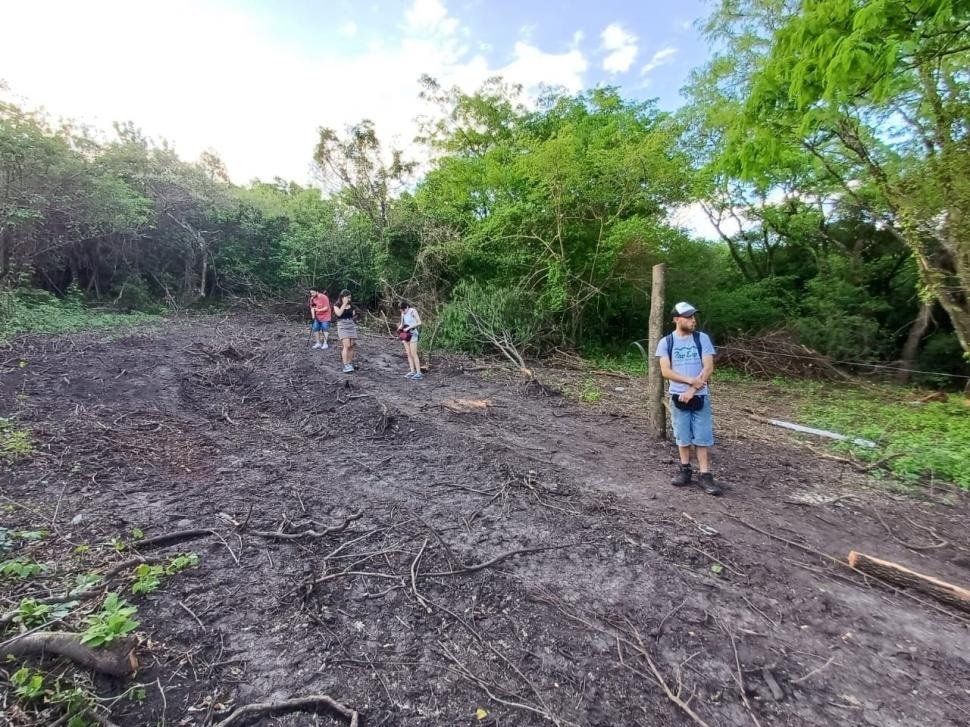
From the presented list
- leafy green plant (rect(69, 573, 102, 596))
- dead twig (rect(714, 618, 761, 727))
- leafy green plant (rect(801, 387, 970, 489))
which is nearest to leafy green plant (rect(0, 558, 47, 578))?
leafy green plant (rect(69, 573, 102, 596))

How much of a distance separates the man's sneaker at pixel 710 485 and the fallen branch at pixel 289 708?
3.42 meters

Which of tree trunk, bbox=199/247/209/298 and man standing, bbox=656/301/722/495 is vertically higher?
tree trunk, bbox=199/247/209/298

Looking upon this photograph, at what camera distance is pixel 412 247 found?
1387 cm

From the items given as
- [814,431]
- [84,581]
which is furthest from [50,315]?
[814,431]

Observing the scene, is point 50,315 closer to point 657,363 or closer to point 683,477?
point 657,363

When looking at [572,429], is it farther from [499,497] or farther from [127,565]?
[127,565]

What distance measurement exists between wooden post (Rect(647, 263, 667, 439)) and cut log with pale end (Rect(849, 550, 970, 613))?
2533 millimetres

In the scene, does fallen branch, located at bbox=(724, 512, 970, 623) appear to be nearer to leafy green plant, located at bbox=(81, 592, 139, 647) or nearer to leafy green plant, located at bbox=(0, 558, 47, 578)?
leafy green plant, located at bbox=(81, 592, 139, 647)

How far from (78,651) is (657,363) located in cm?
536

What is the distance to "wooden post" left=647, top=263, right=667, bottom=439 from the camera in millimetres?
5359

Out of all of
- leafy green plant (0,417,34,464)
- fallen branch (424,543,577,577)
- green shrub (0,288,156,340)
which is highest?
green shrub (0,288,156,340)

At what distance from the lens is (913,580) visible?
2.79 meters

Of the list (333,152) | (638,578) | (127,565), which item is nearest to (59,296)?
(333,152)

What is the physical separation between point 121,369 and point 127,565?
5.82 m
